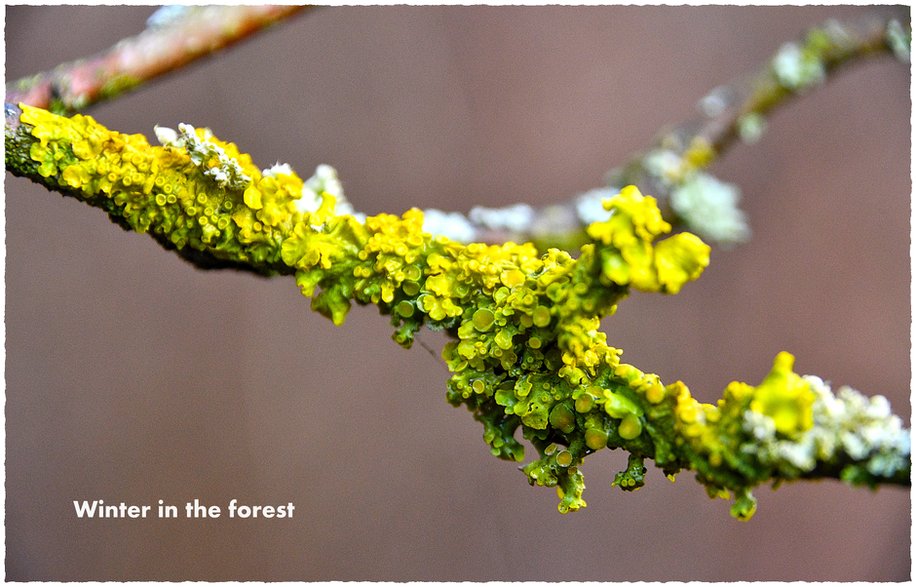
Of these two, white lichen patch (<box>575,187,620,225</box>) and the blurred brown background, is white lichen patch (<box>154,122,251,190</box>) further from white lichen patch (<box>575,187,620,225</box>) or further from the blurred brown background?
the blurred brown background

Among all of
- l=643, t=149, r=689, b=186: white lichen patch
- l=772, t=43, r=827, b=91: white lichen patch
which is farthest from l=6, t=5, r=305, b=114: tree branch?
l=772, t=43, r=827, b=91: white lichen patch

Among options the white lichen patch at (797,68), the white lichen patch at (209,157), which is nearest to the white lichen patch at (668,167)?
the white lichen patch at (797,68)

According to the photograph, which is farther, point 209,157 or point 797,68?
point 797,68

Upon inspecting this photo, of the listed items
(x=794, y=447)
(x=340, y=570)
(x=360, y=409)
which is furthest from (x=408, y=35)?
(x=794, y=447)

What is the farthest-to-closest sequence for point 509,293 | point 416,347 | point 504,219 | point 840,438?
point 416,347 → point 504,219 → point 509,293 → point 840,438

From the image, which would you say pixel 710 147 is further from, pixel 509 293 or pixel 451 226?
pixel 509 293

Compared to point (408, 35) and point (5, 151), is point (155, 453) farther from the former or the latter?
point (5, 151)

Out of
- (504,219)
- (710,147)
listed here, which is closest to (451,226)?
(504,219)
